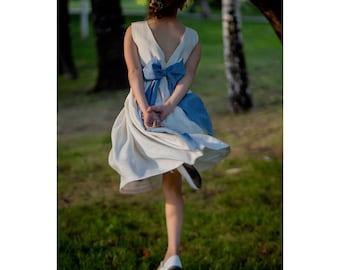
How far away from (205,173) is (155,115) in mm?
2353

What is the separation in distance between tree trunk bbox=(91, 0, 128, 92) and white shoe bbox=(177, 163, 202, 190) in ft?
6.25

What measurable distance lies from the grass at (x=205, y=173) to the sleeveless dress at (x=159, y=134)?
1.42 m

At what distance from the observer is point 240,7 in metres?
6.00

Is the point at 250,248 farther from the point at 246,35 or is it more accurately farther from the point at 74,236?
the point at 246,35

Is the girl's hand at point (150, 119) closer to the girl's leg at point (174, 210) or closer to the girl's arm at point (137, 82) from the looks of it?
the girl's arm at point (137, 82)

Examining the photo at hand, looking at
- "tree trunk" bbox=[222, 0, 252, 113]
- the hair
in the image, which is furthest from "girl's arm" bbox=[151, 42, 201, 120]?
"tree trunk" bbox=[222, 0, 252, 113]

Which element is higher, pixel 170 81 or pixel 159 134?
pixel 170 81

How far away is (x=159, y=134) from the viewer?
403 cm

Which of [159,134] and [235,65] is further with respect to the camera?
[235,65]

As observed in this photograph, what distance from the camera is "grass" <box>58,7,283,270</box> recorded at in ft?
18.9

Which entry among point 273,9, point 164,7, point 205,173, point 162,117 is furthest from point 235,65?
point 162,117

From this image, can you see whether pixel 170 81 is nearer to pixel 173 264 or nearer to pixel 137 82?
pixel 137 82

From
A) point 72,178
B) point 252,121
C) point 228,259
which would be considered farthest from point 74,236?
point 252,121

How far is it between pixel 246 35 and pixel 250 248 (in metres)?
1.70
